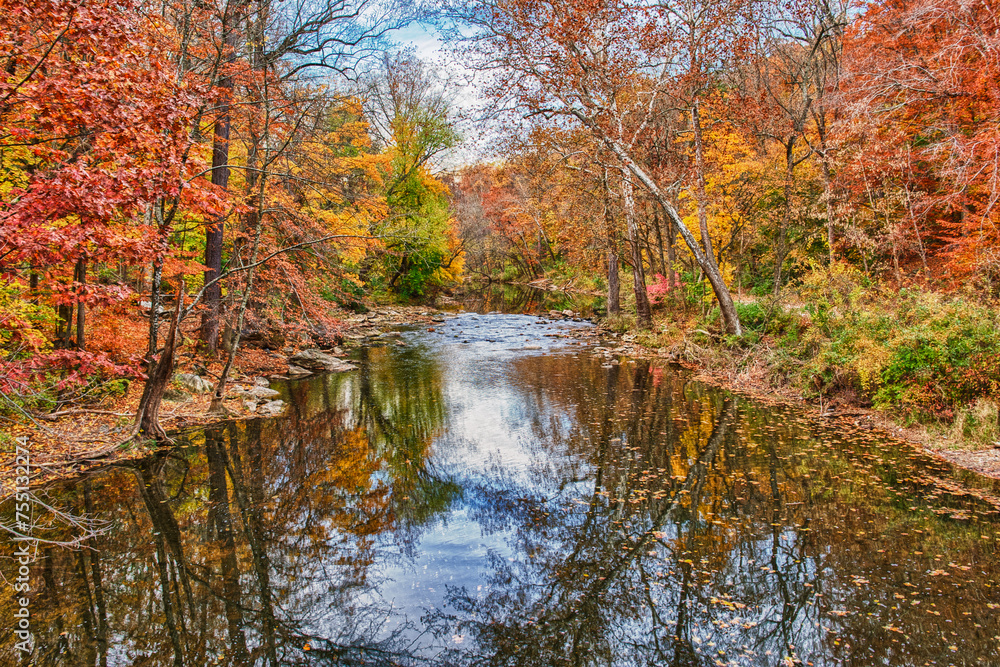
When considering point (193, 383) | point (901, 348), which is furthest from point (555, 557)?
point (193, 383)

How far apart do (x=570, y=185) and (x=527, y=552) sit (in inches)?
640

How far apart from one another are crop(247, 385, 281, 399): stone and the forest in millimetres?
794

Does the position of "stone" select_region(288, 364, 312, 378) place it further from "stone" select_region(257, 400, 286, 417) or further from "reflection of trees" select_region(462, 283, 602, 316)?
"reflection of trees" select_region(462, 283, 602, 316)

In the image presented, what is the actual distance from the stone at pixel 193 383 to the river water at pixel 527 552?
2152 millimetres

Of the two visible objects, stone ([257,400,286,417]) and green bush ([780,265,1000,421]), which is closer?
green bush ([780,265,1000,421])

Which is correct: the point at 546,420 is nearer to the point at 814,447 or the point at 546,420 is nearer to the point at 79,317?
the point at 814,447

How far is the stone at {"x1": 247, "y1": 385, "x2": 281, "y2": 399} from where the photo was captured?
11.3 metres

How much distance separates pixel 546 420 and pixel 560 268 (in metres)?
36.1

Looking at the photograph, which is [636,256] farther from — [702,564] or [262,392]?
[702,564]

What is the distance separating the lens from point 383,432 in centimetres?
936

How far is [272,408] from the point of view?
10.6 metres

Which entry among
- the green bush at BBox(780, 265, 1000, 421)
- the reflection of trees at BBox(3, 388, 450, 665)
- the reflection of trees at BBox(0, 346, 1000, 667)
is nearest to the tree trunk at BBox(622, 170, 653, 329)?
the green bush at BBox(780, 265, 1000, 421)

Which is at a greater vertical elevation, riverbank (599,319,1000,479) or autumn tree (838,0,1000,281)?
autumn tree (838,0,1000,281)

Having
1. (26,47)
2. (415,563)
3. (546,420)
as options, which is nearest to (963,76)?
(546,420)
